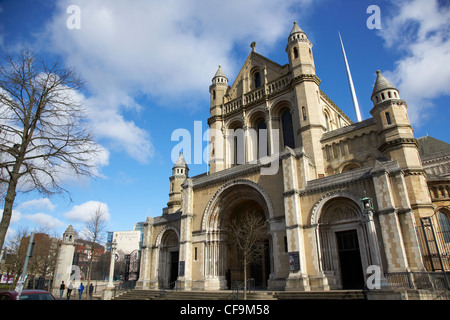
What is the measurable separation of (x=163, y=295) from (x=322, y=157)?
56.4 ft

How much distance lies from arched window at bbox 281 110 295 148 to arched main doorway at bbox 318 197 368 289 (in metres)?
10.1

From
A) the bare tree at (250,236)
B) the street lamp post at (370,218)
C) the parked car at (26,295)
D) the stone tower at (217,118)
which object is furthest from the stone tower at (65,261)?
the street lamp post at (370,218)

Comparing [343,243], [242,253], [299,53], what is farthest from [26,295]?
[299,53]

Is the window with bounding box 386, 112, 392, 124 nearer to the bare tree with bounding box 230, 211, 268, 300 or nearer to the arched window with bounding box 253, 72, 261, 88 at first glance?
the bare tree with bounding box 230, 211, 268, 300

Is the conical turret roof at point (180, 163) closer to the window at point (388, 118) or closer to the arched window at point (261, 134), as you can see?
the arched window at point (261, 134)

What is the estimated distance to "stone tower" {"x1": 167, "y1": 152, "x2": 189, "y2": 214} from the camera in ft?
125

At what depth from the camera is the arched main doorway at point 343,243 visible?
1788cm

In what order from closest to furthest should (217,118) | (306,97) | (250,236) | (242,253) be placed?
(250,236) → (242,253) → (306,97) → (217,118)

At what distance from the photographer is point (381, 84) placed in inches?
909

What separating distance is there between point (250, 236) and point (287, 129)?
43.0 feet

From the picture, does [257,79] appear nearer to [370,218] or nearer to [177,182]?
[177,182]

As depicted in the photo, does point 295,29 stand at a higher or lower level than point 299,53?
higher

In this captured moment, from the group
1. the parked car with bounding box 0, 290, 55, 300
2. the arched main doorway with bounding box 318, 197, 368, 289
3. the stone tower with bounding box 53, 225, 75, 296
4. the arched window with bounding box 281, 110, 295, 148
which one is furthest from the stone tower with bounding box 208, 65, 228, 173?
the parked car with bounding box 0, 290, 55, 300

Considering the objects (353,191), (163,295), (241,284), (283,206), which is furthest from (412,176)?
(163,295)
